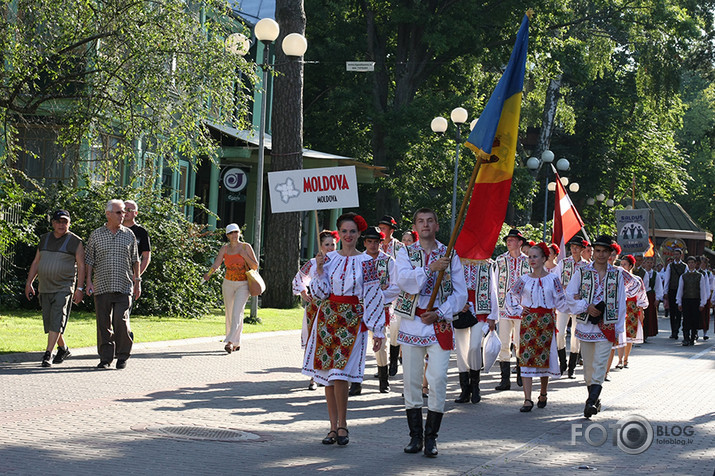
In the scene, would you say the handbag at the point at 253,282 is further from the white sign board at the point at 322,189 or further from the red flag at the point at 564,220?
the red flag at the point at 564,220

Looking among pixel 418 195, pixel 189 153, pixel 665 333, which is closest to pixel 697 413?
pixel 189 153

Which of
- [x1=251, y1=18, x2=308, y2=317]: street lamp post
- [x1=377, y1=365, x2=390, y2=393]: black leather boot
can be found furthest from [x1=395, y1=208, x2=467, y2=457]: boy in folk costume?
[x1=251, y1=18, x2=308, y2=317]: street lamp post

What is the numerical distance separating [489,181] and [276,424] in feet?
9.33

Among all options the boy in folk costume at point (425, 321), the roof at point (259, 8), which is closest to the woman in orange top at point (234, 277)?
the boy in folk costume at point (425, 321)

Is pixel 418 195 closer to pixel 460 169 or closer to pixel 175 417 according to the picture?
pixel 460 169

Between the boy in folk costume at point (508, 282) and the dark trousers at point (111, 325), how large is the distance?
15.1ft

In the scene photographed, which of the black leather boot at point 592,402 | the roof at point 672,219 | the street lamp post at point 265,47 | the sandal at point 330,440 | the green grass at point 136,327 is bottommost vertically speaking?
the sandal at point 330,440

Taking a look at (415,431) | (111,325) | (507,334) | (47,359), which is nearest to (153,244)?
(111,325)

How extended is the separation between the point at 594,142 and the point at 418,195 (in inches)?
762

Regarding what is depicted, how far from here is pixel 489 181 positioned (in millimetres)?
8828

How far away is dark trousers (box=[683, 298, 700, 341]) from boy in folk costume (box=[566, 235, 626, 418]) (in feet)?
43.2

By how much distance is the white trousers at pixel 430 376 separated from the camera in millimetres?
7789

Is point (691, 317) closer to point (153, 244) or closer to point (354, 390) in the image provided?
point (153, 244)

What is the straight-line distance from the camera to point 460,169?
3656 cm
